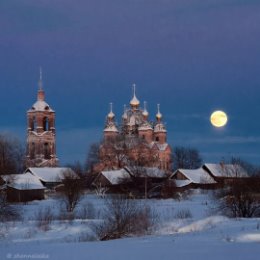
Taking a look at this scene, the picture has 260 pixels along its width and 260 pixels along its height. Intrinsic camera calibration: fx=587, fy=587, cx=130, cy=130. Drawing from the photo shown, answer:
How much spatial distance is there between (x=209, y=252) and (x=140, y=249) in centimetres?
184

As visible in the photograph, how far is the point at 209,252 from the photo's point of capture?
1446 cm

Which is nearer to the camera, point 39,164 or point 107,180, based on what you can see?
point 107,180

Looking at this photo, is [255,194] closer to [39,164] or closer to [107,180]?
[107,180]

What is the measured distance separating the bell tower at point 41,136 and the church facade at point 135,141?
950cm

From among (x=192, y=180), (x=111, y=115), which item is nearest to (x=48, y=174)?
(x=192, y=180)

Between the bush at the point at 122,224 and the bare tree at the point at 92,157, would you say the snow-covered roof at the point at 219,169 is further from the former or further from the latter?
the bush at the point at 122,224

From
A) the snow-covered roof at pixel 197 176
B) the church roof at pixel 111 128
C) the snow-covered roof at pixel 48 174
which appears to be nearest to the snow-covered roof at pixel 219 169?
the snow-covered roof at pixel 197 176

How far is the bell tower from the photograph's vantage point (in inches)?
3878

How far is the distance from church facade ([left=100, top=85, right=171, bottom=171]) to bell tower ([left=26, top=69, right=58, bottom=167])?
9.50 metres

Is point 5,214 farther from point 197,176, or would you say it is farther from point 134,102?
point 134,102

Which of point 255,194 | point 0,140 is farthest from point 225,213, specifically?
point 0,140

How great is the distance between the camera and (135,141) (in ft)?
302

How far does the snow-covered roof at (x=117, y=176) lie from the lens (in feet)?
224

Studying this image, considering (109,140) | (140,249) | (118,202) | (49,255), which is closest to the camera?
(49,255)
